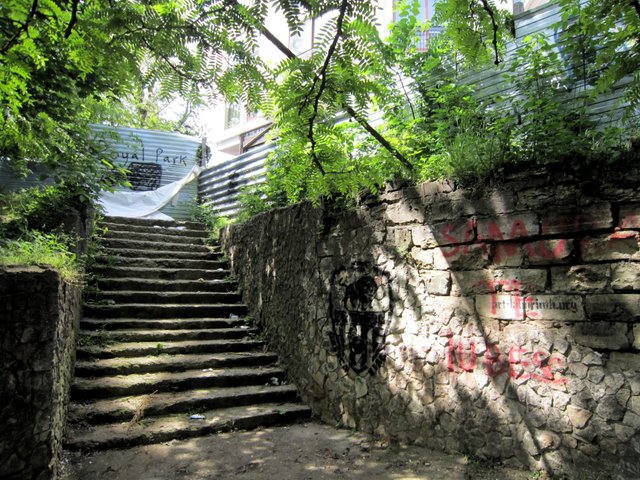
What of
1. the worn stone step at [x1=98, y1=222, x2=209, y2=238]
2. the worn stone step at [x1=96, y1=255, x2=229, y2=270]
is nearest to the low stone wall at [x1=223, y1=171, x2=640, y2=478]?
the worn stone step at [x1=96, y1=255, x2=229, y2=270]

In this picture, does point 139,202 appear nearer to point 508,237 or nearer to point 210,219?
point 210,219

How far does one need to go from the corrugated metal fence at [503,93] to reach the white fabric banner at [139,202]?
1047mm

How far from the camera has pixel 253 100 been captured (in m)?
2.27

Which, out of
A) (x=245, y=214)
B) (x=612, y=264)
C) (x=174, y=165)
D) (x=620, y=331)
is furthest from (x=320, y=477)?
(x=174, y=165)

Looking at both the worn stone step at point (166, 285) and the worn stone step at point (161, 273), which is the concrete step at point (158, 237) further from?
the worn stone step at point (166, 285)

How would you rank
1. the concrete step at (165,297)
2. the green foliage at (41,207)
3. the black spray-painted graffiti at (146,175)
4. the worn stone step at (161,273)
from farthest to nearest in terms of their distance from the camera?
the black spray-painted graffiti at (146,175) < the worn stone step at (161,273) < the concrete step at (165,297) < the green foliage at (41,207)

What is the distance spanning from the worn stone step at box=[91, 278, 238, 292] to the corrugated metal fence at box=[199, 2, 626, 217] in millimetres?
2173

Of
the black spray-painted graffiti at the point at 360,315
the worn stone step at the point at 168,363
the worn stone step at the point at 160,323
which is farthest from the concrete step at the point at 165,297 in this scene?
the black spray-painted graffiti at the point at 360,315

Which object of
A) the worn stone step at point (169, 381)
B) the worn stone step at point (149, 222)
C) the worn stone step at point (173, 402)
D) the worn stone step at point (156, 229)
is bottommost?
the worn stone step at point (173, 402)

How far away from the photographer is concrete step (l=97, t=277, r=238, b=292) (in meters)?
6.42

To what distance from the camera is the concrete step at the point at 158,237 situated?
783 cm

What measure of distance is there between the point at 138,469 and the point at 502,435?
110 inches

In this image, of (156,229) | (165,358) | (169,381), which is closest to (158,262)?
(156,229)

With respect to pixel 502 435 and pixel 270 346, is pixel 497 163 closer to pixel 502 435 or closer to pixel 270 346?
pixel 502 435
